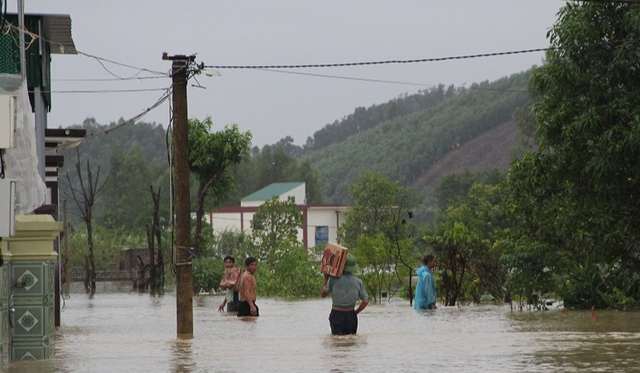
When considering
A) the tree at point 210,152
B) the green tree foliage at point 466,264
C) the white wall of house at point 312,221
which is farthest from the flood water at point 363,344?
the white wall of house at point 312,221

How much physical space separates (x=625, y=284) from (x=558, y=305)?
261 cm

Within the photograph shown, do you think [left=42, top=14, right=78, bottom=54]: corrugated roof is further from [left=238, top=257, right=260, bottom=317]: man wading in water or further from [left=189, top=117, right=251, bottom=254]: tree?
[left=189, top=117, right=251, bottom=254]: tree

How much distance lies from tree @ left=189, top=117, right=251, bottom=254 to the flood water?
17390 mm

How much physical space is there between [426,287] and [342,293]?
28.0 ft

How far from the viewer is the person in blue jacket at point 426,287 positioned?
1049 inches

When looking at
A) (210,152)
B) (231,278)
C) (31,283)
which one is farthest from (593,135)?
(210,152)

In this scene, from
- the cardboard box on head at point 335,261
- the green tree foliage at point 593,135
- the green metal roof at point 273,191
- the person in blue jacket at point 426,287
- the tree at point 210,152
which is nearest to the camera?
the cardboard box on head at point 335,261

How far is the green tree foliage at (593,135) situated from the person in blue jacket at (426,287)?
284 centimetres

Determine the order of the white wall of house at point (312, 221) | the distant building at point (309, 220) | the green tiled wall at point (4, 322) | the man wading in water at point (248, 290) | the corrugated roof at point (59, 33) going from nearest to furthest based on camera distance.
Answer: the green tiled wall at point (4, 322) < the man wading in water at point (248, 290) < the corrugated roof at point (59, 33) < the distant building at point (309, 220) < the white wall of house at point (312, 221)

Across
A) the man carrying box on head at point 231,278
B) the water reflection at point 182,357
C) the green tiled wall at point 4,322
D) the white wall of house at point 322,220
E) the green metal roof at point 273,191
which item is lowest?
the water reflection at point 182,357

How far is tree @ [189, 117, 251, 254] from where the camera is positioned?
47125mm

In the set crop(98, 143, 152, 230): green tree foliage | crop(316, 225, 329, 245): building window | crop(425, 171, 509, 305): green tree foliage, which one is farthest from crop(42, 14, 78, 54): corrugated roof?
crop(98, 143, 152, 230): green tree foliage

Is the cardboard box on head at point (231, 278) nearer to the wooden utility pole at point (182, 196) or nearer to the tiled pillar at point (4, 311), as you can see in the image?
the wooden utility pole at point (182, 196)

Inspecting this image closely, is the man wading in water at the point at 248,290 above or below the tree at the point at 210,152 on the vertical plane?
below
